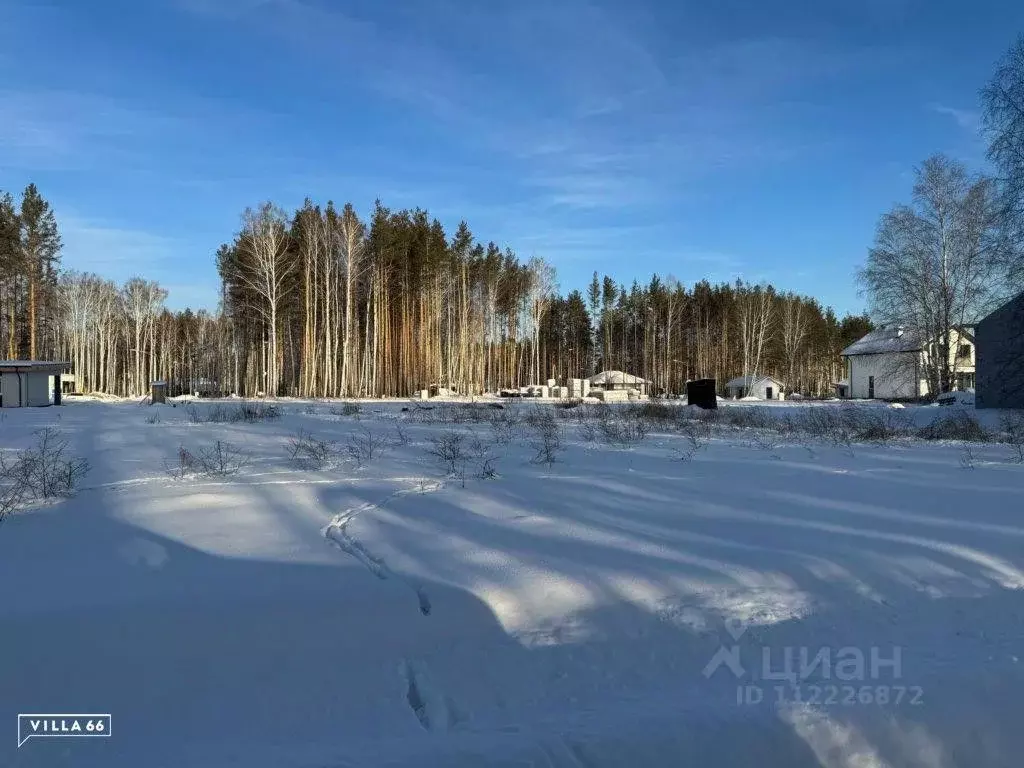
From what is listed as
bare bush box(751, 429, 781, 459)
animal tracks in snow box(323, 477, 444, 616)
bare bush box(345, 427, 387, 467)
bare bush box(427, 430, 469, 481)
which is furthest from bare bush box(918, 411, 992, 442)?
animal tracks in snow box(323, 477, 444, 616)

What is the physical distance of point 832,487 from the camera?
693 cm

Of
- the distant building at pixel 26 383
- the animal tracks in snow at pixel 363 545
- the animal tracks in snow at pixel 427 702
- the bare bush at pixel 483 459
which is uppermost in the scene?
the distant building at pixel 26 383

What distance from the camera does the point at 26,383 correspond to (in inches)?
1094

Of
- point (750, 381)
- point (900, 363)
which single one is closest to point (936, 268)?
point (900, 363)

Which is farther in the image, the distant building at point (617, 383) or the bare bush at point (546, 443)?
the distant building at point (617, 383)

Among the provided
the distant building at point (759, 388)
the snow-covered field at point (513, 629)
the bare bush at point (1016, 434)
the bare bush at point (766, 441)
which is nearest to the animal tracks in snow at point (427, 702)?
the snow-covered field at point (513, 629)

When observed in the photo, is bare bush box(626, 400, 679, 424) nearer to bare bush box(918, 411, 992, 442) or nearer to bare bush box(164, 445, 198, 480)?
bare bush box(918, 411, 992, 442)

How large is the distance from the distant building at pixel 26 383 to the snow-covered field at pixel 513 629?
27.5m

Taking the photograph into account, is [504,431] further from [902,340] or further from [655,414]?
[902,340]

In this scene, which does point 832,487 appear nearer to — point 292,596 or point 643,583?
point 643,583

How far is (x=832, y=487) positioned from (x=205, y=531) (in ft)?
20.8

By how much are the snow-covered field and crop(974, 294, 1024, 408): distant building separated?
18593mm

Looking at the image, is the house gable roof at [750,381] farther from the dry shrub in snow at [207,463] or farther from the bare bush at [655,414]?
the dry shrub in snow at [207,463]

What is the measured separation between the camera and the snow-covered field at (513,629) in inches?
104
